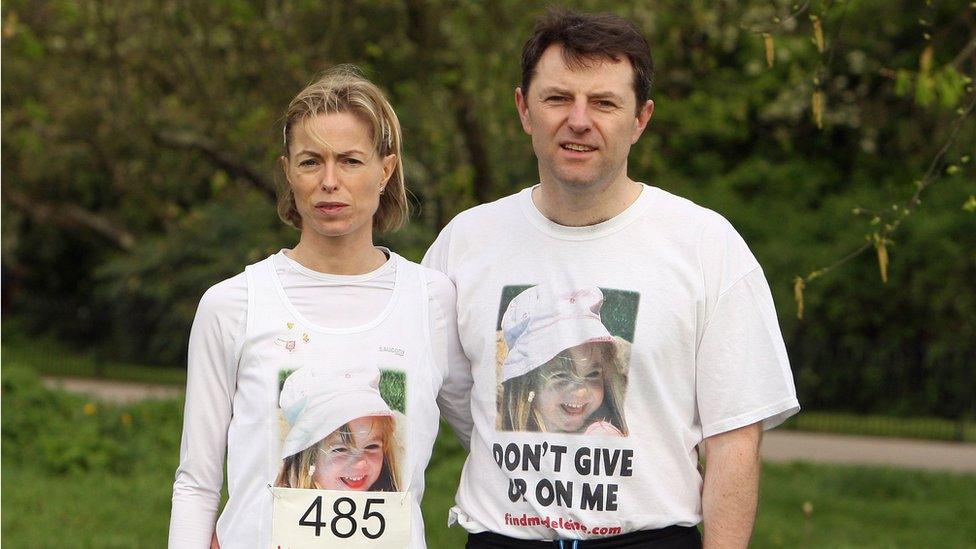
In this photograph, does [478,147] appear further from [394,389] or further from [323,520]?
[323,520]

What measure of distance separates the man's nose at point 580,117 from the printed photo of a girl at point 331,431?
671 mm

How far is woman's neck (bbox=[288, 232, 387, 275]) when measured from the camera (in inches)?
114

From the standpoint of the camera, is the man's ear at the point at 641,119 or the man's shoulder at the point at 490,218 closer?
the man's ear at the point at 641,119

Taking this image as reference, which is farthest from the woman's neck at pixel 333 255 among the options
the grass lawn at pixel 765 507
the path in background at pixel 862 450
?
the path in background at pixel 862 450

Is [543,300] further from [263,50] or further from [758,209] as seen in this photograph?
[758,209]

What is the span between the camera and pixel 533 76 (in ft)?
9.70

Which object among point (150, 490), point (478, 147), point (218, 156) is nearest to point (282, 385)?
point (150, 490)

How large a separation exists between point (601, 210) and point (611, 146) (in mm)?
156

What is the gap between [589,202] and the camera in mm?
2938

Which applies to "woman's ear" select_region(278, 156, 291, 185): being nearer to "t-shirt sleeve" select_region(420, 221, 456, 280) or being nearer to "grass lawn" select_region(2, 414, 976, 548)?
"t-shirt sleeve" select_region(420, 221, 456, 280)

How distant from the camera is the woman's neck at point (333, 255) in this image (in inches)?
114

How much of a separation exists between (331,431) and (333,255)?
0.39 metres

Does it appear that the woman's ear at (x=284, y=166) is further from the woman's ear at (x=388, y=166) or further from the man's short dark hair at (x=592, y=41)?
the man's short dark hair at (x=592, y=41)

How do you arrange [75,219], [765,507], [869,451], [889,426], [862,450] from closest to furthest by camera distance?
1. [765,507]
2. [869,451]
3. [862,450]
4. [889,426]
5. [75,219]
